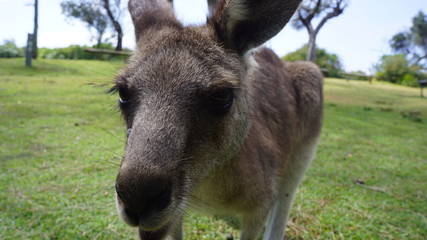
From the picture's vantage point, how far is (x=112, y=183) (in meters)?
3.78

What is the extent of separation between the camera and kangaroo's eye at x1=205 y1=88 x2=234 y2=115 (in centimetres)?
175

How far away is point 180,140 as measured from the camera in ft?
5.06

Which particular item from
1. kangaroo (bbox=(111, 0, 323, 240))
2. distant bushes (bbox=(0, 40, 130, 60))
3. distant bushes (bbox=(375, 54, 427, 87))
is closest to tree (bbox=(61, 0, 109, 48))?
distant bushes (bbox=(0, 40, 130, 60))

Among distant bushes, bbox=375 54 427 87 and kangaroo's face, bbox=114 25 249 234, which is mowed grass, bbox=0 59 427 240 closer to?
kangaroo's face, bbox=114 25 249 234

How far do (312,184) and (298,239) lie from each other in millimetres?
1319

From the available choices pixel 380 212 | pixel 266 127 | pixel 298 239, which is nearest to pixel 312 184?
pixel 380 212

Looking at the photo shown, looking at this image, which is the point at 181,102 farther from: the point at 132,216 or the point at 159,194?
the point at 132,216

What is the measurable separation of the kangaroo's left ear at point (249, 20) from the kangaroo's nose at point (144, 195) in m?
1.19

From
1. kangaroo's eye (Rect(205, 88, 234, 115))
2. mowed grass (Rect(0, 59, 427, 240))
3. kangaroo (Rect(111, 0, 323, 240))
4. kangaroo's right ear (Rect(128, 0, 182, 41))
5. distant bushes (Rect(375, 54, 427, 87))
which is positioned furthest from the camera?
distant bushes (Rect(375, 54, 427, 87))

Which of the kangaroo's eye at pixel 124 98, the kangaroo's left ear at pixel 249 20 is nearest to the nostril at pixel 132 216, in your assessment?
the kangaroo's eye at pixel 124 98

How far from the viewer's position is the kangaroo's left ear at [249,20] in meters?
1.92

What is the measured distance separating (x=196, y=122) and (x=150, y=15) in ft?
3.91

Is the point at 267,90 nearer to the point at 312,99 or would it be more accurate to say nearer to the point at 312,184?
the point at 312,99

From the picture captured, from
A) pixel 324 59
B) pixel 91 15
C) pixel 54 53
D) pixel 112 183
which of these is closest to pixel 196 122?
pixel 112 183
